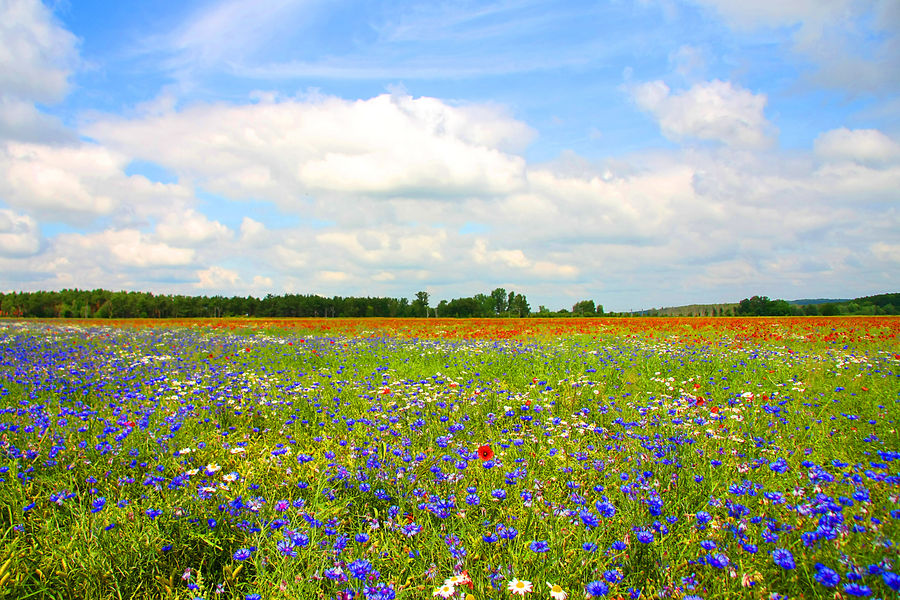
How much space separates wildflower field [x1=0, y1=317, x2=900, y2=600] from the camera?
2352 mm

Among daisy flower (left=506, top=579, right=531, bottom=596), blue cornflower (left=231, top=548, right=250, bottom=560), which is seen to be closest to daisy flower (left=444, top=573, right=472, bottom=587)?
daisy flower (left=506, top=579, right=531, bottom=596)

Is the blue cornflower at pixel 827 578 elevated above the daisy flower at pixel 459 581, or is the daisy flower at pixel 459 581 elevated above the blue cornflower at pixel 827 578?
the blue cornflower at pixel 827 578

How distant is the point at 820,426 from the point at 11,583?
6.99 metres

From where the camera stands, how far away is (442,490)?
129 inches

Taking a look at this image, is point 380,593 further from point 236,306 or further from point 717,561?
point 236,306

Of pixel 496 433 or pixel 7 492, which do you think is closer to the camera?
pixel 7 492

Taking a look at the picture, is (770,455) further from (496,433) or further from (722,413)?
(496,433)

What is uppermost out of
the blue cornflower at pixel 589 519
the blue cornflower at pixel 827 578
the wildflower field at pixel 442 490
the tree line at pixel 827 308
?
the tree line at pixel 827 308

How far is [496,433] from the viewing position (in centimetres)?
489

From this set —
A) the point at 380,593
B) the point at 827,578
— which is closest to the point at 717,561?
the point at 827,578

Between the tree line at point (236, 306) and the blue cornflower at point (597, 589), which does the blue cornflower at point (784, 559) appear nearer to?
the blue cornflower at point (597, 589)

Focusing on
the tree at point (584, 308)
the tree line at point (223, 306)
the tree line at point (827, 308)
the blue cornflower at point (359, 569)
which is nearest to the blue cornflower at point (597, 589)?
the blue cornflower at point (359, 569)

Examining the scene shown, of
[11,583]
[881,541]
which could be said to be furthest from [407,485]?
[881,541]

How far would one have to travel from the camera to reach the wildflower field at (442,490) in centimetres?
235
